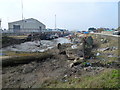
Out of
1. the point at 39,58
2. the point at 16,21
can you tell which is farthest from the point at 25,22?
the point at 39,58

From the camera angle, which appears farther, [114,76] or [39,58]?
[39,58]

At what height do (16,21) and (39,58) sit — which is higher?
(16,21)

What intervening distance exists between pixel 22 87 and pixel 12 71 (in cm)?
241

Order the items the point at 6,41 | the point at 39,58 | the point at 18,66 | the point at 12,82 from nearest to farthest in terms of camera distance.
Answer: the point at 12,82 → the point at 18,66 → the point at 39,58 → the point at 6,41

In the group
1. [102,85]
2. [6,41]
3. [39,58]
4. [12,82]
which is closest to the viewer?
[102,85]

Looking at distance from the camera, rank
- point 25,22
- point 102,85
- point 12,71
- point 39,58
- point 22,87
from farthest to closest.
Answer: point 25,22, point 39,58, point 12,71, point 22,87, point 102,85

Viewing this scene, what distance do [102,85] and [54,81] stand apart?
7.22 ft

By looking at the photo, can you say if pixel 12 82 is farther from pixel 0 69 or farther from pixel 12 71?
pixel 0 69

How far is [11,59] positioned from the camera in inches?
359

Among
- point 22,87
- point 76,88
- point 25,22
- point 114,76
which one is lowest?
point 22,87

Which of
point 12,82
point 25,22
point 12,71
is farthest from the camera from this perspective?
point 25,22

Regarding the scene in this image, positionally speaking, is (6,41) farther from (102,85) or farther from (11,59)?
(102,85)

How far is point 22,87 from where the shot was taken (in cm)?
580

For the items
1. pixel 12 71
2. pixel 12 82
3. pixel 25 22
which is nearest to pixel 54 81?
pixel 12 82
